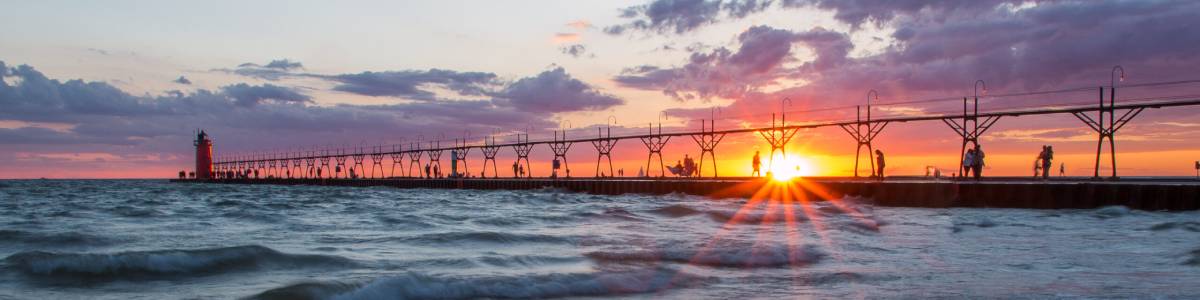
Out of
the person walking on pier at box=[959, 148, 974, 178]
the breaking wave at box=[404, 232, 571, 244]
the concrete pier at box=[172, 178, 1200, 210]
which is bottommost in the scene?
the breaking wave at box=[404, 232, 571, 244]

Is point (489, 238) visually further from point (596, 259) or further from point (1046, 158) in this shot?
point (1046, 158)

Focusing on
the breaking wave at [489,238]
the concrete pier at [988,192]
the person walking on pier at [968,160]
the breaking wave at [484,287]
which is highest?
the person walking on pier at [968,160]

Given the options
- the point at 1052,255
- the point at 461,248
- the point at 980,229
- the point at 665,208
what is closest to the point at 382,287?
the point at 461,248

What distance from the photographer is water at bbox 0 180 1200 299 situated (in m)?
8.97

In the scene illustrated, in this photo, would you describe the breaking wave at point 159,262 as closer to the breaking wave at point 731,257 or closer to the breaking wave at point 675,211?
the breaking wave at point 731,257

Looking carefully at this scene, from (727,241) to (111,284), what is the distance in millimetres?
8638

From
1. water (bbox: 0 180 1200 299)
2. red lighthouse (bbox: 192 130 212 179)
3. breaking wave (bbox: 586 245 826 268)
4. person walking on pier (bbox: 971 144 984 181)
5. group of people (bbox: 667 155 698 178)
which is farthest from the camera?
red lighthouse (bbox: 192 130 212 179)

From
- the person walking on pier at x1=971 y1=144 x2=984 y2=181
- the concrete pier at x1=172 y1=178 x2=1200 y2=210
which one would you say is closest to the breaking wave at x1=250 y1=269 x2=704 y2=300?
the concrete pier at x1=172 y1=178 x2=1200 y2=210

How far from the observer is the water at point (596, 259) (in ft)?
29.4

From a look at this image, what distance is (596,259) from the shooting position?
1155cm

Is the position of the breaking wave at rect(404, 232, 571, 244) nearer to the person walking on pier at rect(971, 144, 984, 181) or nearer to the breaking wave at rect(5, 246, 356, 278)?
the breaking wave at rect(5, 246, 356, 278)

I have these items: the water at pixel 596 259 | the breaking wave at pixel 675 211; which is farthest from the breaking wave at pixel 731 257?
the breaking wave at pixel 675 211

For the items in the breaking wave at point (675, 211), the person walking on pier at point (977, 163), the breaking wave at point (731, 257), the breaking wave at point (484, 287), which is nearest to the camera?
the breaking wave at point (484, 287)

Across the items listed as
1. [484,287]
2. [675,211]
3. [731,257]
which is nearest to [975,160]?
[675,211]
